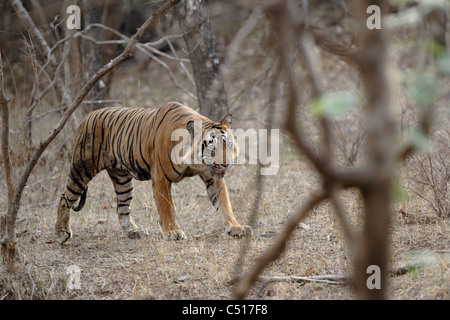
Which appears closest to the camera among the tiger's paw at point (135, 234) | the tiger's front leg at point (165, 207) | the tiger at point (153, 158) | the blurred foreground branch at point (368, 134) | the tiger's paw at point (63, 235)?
the blurred foreground branch at point (368, 134)

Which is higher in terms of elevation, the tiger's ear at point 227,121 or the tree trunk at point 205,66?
the tree trunk at point 205,66

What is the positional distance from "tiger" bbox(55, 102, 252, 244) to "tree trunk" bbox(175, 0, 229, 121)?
1.69 m

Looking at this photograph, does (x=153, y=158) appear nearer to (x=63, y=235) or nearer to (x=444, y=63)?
(x=63, y=235)

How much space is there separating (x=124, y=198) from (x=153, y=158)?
32.3 inches

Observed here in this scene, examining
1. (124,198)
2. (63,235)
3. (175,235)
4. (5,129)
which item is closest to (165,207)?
(175,235)

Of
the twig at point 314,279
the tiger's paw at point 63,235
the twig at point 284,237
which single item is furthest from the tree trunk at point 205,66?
the twig at point 284,237

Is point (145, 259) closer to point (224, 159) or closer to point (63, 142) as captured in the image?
point (224, 159)

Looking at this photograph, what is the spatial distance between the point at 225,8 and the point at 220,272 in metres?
2.53

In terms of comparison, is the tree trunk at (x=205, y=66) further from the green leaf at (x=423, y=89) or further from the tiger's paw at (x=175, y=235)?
the green leaf at (x=423, y=89)

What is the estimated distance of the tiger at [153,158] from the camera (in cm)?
497

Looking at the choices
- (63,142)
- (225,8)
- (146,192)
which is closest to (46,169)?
(63,142)

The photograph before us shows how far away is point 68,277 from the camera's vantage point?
4133mm

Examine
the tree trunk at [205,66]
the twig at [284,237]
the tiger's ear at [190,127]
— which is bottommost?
the twig at [284,237]

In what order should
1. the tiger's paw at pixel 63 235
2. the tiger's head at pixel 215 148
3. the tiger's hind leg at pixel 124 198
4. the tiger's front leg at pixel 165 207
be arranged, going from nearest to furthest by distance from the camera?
the tiger's head at pixel 215 148, the tiger's front leg at pixel 165 207, the tiger's paw at pixel 63 235, the tiger's hind leg at pixel 124 198
